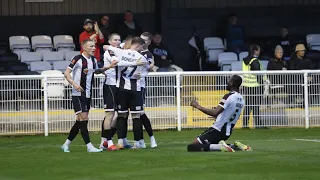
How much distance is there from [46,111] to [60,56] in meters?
3.74

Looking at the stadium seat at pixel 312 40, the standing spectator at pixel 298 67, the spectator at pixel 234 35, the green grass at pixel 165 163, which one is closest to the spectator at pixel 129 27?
the spectator at pixel 234 35

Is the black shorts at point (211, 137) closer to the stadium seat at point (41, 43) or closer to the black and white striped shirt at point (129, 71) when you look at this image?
the black and white striped shirt at point (129, 71)

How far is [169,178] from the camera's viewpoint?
44.3 ft

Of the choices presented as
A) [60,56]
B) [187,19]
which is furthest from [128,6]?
[60,56]

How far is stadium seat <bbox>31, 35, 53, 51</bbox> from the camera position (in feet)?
91.0

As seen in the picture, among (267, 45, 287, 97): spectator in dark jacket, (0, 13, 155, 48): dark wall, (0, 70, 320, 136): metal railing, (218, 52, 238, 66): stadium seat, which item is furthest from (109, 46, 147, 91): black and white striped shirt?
(0, 13, 155, 48): dark wall

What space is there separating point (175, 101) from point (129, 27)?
478 cm

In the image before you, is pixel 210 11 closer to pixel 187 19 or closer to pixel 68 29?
pixel 187 19

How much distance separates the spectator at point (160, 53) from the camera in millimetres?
27406

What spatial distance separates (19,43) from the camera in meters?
27.8

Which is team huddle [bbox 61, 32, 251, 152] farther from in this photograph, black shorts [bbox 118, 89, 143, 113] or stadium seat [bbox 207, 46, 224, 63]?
stadium seat [bbox 207, 46, 224, 63]

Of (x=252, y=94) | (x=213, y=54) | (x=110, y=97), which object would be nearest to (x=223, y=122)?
(x=110, y=97)

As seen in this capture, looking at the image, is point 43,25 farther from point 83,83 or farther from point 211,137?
point 211,137

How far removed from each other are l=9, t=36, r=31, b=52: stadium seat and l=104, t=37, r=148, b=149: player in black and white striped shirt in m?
9.67
